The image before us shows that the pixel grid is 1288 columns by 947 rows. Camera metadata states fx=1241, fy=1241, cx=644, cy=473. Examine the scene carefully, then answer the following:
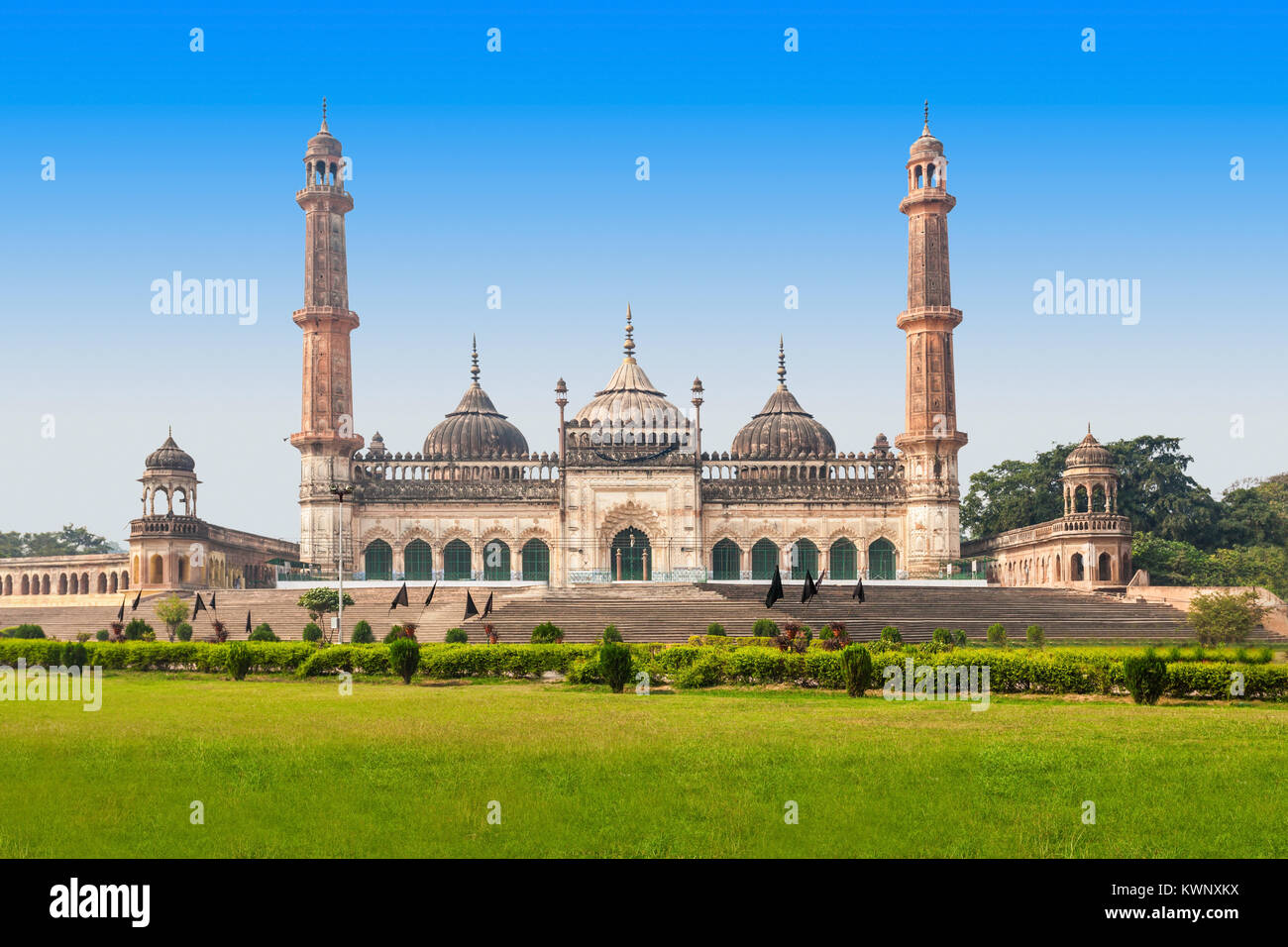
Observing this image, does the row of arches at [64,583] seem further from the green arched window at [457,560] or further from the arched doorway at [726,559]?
the arched doorway at [726,559]

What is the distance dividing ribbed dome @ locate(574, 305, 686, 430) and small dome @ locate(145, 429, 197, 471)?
53.4 feet

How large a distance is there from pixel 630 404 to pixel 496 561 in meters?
9.35

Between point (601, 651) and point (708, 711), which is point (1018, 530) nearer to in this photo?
point (601, 651)

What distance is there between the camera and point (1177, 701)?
63.5ft

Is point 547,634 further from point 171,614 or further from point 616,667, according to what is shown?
point 171,614

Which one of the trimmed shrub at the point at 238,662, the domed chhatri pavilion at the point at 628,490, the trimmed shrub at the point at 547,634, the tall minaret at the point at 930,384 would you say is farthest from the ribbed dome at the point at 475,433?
the trimmed shrub at the point at 238,662

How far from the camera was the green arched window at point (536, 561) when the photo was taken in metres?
54.0

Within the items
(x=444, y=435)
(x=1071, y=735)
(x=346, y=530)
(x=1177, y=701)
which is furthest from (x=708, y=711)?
(x=444, y=435)

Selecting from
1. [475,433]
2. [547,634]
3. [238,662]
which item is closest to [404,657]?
[238,662]

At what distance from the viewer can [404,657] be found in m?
23.1

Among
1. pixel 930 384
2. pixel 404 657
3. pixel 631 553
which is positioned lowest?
pixel 404 657

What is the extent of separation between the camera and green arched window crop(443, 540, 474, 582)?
177ft

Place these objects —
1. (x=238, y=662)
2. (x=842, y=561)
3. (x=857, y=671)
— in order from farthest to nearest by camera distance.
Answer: (x=842, y=561) → (x=238, y=662) → (x=857, y=671)

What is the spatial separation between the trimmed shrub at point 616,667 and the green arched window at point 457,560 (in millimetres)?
32942
